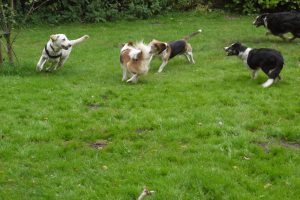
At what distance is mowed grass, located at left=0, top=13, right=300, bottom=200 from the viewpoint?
645cm

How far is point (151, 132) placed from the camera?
838cm

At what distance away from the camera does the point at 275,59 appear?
1101 cm

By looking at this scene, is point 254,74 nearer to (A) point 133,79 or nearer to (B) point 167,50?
(B) point 167,50

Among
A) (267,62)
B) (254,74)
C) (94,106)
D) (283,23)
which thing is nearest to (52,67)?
(94,106)

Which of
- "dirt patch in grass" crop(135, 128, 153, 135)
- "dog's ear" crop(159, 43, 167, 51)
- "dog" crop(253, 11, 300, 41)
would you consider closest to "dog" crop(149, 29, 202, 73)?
"dog's ear" crop(159, 43, 167, 51)

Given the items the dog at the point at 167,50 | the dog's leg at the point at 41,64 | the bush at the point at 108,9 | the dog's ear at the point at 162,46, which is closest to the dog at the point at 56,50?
the dog's leg at the point at 41,64

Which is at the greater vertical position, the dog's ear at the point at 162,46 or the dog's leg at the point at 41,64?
the dog's ear at the point at 162,46

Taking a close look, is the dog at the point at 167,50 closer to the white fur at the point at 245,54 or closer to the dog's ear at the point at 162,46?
the dog's ear at the point at 162,46

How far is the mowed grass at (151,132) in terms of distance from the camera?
6445 mm

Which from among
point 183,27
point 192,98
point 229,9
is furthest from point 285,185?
point 229,9

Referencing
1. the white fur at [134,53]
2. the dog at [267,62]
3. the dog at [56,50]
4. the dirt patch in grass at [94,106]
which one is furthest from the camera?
the dog at [56,50]

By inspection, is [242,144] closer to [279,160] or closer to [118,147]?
[279,160]

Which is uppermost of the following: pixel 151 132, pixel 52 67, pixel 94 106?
pixel 151 132

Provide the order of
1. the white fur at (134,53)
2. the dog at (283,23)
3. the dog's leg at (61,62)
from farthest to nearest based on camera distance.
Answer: the dog at (283,23) → the dog's leg at (61,62) → the white fur at (134,53)
